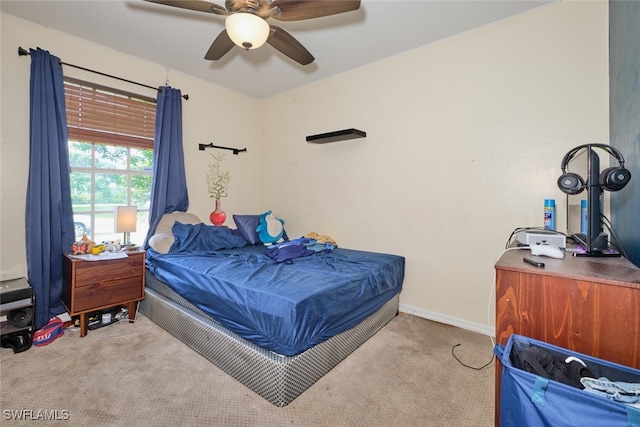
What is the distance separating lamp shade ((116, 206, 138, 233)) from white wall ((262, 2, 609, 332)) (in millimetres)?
1955

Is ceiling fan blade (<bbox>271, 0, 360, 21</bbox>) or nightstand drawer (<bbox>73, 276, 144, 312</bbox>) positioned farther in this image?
nightstand drawer (<bbox>73, 276, 144, 312</bbox>)

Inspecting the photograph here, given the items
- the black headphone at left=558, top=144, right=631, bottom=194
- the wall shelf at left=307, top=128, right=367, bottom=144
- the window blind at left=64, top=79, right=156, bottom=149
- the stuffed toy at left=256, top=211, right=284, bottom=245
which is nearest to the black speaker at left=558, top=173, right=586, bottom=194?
the black headphone at left=558, top=144, right=631, bottom=194

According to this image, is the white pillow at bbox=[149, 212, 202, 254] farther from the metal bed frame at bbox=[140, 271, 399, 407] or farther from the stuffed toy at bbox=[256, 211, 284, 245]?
the stuffed toy at bbox=[256, 211, 284, 245]

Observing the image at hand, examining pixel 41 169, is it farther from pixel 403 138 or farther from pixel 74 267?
pixel 403 138

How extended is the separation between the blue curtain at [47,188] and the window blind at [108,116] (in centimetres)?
15

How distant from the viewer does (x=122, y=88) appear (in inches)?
115

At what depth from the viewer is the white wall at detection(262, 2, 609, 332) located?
2.16 m

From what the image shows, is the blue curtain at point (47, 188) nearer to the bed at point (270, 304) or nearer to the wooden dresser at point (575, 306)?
the bed at point (270, 304)

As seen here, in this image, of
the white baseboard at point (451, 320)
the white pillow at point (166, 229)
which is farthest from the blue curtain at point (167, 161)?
the white baseboard at point (451, 320)


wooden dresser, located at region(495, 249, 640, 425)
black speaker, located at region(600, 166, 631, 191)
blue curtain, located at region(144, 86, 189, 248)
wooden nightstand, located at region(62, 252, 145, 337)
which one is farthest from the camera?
blue curtain, located at region(144, 86, 189, 248)

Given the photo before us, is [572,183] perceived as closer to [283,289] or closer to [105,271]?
[283,289]

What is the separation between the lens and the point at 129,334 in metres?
2.37

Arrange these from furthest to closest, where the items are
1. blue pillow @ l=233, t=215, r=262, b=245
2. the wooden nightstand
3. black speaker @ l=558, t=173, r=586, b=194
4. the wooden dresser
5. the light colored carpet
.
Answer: blue pillow @ l=233, t=215, r=262, b=245, the wooden nightstand, the light colored carpet, black speaker @ l=558, t=173, r=586, b=194, the wooden dresser

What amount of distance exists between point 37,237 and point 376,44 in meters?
3.43
